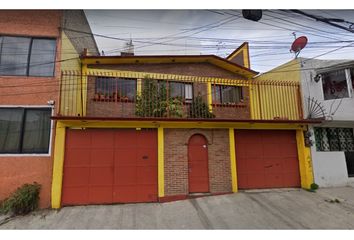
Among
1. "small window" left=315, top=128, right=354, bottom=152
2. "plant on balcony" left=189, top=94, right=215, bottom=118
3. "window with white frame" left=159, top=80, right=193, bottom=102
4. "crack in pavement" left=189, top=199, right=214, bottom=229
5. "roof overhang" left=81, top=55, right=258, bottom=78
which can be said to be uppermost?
"roof overhang" left=81, top=55, right=258, bottom=78

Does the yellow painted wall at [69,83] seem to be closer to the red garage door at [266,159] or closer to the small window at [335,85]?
the red garage door at [266,159]

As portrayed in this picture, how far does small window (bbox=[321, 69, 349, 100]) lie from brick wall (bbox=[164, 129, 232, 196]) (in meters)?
4.82

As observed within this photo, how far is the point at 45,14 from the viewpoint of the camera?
288 inches

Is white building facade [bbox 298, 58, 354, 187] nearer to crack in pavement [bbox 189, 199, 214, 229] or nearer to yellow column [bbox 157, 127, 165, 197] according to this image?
crack in pavement [bbox 189, 199, 214, 229]

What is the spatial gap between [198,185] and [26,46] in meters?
7.72

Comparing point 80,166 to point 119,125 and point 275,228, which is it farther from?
point 275,228

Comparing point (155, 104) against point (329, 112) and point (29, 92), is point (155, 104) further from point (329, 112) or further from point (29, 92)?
point (329, 112)

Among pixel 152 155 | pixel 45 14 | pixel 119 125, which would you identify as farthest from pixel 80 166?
pixel 45 14

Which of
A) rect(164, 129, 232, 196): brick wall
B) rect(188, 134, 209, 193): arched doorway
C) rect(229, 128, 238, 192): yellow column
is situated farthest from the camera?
rect(229, 128, 238, 192): yellow column

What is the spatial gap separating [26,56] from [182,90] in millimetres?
6864

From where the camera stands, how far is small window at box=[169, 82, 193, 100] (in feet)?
35.8

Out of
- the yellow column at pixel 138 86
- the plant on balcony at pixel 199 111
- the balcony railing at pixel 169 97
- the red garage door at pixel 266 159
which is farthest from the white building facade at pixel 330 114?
the yellow column at pixel 138 86

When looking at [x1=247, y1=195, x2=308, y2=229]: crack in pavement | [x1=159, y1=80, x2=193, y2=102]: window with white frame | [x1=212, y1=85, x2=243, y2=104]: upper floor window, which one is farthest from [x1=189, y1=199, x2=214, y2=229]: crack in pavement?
[x1=212, y1=85, x2=243, y2=104]: upper floor window

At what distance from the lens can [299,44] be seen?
980 centimetres
